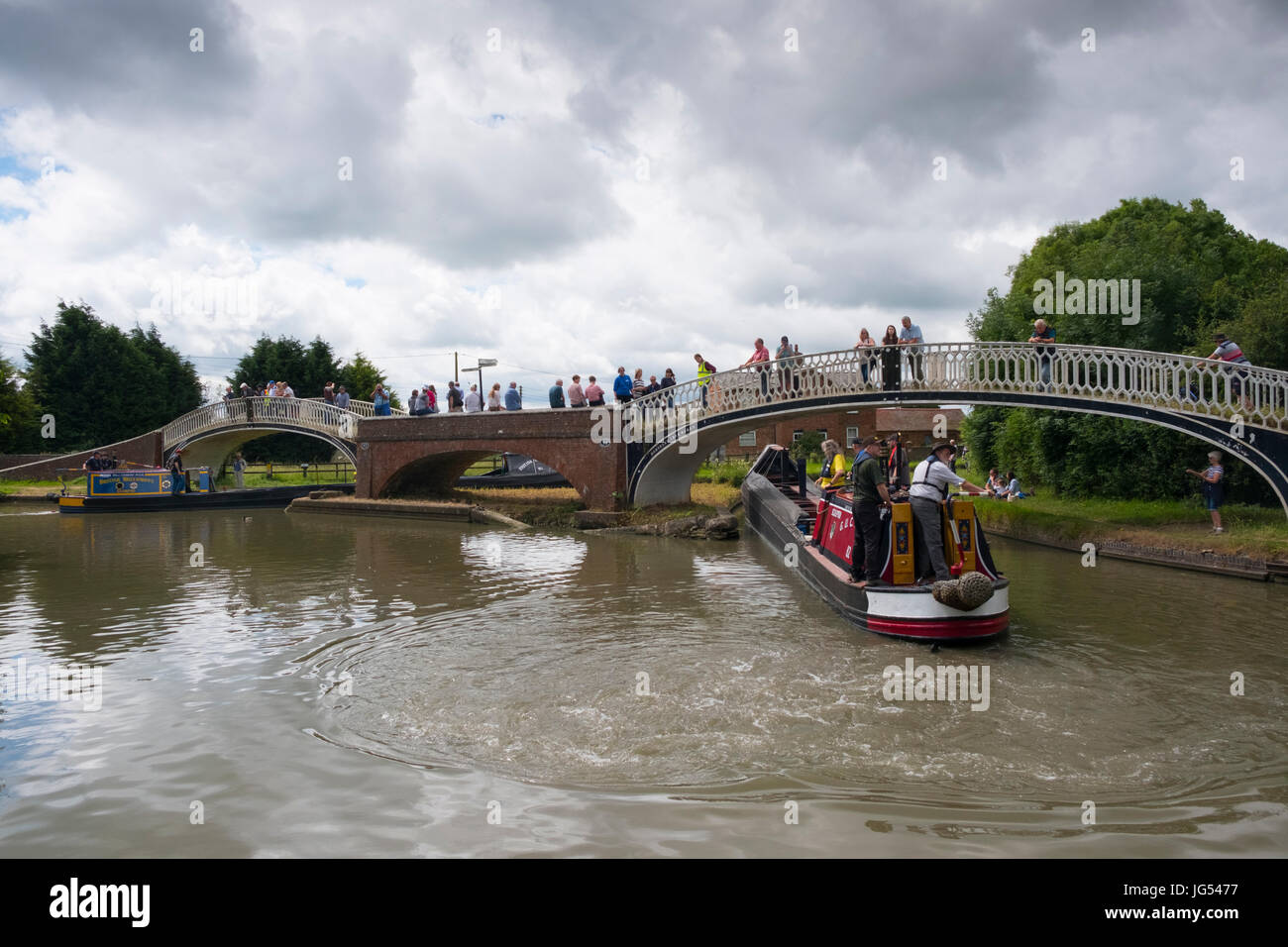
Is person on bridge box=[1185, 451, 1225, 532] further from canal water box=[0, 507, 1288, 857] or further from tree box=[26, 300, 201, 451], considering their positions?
tree box=[26, 300, 201, 451]

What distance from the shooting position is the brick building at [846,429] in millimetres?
43188

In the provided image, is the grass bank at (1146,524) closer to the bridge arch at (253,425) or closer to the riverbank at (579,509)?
the riverbank at (579,509)

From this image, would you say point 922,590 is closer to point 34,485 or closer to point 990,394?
point 990,394

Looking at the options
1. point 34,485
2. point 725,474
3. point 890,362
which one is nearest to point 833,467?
point 890,362

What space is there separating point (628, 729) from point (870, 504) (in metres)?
3.91

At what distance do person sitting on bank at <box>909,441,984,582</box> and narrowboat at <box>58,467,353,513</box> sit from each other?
23.8 m

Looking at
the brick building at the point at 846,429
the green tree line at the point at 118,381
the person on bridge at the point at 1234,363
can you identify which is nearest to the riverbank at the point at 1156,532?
Answer: the person on bridge at the point at 1234,363

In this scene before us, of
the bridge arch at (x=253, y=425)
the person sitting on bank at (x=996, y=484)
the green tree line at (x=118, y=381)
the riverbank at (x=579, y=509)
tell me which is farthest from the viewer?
the green tree line at (x=118, y=381)

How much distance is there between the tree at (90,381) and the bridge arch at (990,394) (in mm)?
32994

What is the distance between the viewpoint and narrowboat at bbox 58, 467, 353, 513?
85.3 feet

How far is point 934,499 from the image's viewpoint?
27.0 feet

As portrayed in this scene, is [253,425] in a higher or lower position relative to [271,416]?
lower

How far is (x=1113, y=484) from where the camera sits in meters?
18.3
